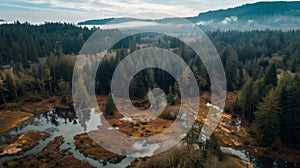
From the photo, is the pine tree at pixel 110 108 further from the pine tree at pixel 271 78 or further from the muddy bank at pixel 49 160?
the pine tree at pixel 271 78

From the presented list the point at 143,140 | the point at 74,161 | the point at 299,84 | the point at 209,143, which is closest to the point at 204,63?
the point at 299,84

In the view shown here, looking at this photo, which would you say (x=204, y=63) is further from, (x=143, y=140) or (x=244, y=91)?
(x=143, y=140)

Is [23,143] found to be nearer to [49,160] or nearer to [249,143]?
[49,160]

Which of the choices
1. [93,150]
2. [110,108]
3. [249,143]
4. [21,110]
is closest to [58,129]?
[110,108]

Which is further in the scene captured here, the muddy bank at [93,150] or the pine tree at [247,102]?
the pine tree at [247,102]

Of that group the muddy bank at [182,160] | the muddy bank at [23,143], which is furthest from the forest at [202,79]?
the muddy bank at [23,143]
